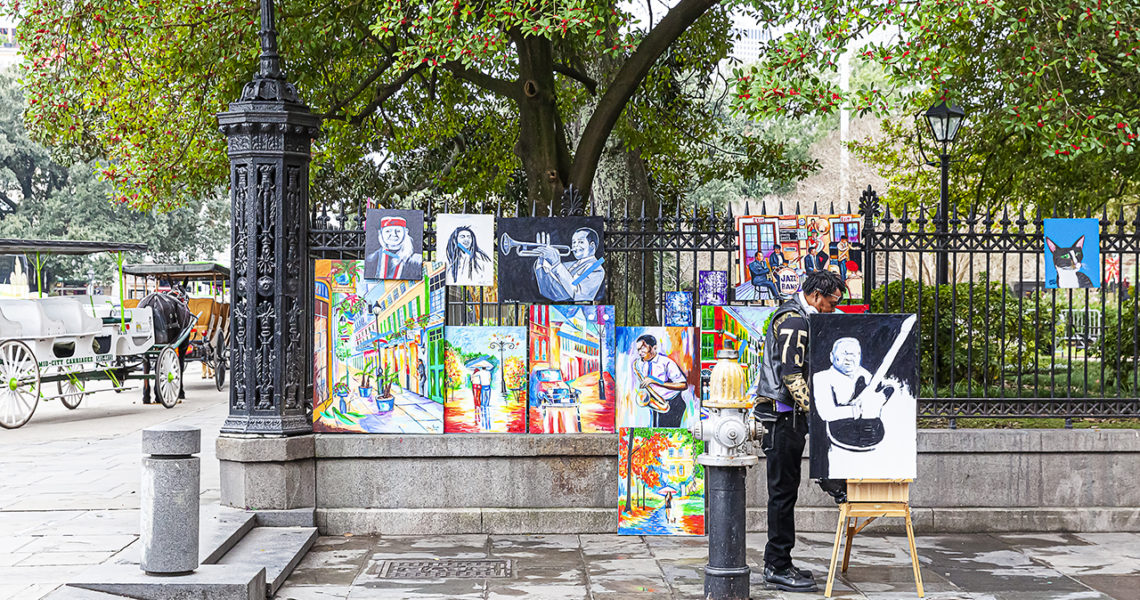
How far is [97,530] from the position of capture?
317 inches

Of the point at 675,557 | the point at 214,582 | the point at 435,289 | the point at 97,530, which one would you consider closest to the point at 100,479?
the point at 97,530

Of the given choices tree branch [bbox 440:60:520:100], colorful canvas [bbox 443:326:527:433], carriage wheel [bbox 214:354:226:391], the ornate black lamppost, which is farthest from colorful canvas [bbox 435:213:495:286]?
carriage wheel [bbox 214:354:226:391]

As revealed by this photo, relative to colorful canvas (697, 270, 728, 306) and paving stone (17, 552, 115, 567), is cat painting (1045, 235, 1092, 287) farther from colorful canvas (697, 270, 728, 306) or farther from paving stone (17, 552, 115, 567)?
paving stone (17, 552, 115, 567)

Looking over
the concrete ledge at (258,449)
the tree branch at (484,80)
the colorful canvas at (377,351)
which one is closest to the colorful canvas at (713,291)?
the colorful canvas at (377,351)

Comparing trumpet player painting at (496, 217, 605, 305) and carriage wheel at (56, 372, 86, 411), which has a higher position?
trumpet player painting at (496, 217, 605, 305)

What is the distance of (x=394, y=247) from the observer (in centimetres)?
850

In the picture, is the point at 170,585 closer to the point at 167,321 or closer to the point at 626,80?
the point at 626,80

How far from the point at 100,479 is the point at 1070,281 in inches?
353

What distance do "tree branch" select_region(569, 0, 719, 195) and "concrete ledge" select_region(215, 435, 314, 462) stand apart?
6.24 meters

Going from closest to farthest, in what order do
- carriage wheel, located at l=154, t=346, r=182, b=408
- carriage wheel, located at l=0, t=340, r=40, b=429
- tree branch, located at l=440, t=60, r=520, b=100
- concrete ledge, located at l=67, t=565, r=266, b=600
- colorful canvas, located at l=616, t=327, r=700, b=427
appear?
concrete ledge, located at l=67, t=565, r=266, b=600
colorful canvas, located at l=616, t=327, r=700, b=427
tree branch, located at l=440, t=60, r=520, b=100
carriage wheel, located at l=0, t=340, r=40, b=429
carriage wheel, located at l=154, t=346, r=182, b=408

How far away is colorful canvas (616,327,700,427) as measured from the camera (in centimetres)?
839

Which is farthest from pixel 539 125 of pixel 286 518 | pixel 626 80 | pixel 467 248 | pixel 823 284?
pixel 823 284

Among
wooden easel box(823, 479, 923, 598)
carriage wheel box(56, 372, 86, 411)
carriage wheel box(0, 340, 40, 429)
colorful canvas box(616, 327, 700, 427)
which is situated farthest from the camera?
carriage wheel box(56, 372, 86, 411)

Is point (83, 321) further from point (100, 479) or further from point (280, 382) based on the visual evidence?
point (280, 382)
